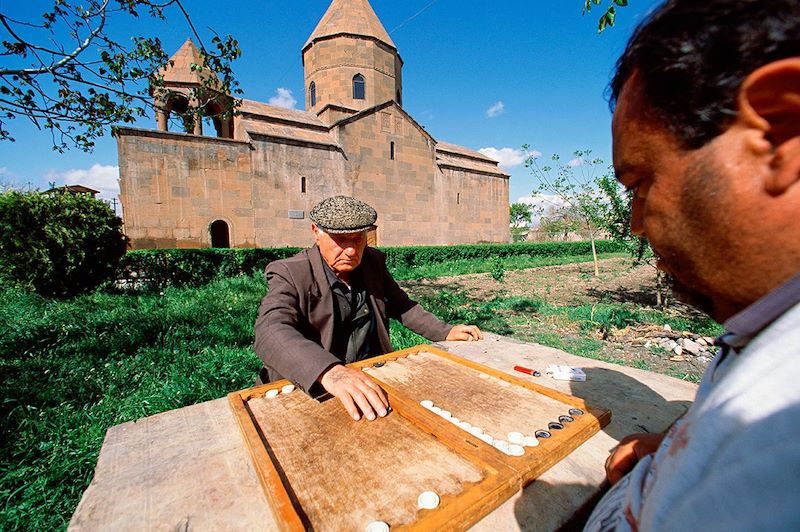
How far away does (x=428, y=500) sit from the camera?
2.96 ft

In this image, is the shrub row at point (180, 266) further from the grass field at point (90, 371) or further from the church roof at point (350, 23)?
the church roof at point (350, 23)

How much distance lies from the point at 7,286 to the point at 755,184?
11.6 m

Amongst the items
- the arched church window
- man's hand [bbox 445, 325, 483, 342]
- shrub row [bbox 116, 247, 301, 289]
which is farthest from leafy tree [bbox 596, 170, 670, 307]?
the arched church window

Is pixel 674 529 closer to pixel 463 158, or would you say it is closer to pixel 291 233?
pixel 291 233

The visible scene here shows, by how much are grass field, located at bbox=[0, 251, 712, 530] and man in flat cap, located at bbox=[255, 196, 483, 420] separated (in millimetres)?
1384

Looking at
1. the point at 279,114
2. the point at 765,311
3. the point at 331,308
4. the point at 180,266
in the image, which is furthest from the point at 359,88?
the point at 765,311

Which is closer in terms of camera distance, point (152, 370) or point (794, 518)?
point (794, 518)

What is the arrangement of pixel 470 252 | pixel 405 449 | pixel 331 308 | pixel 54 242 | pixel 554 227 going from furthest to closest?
1. pixel 554 227
2. pixel 470 252
3. pixel 54 242
4. pixel 331 308
5. pixel 405 449

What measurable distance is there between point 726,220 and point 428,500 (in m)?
0.86

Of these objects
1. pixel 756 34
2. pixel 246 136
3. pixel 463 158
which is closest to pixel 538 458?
pixel 756 34

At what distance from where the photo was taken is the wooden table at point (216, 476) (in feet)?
3.02

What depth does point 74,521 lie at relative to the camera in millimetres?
923

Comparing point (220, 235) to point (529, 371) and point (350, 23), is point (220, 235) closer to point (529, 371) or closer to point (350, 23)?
Result: point (350, 23)

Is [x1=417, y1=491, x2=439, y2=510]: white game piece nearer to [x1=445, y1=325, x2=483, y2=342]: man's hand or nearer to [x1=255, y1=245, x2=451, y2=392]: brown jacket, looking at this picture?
[x1=255, y1=245, x2=451, y2=392]: brown jacket
